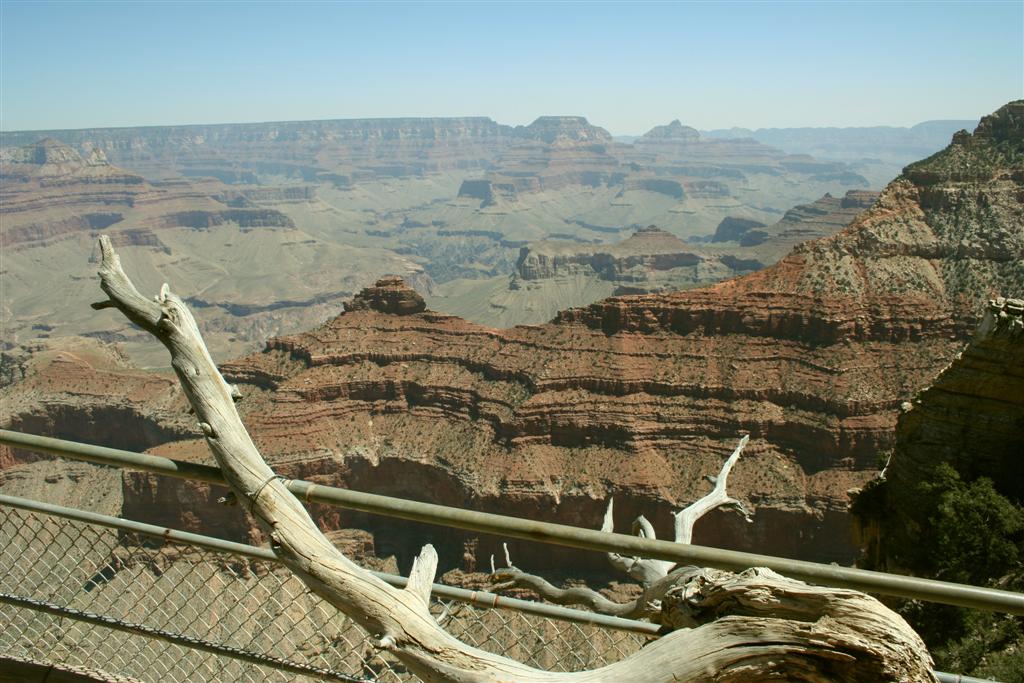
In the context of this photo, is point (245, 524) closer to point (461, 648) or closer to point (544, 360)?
point (544, 360)

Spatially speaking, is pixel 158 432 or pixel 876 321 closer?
pixel 876 321

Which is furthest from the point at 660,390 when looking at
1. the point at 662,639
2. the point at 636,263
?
the point at 636,263

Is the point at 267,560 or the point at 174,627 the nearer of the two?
the point at 267,560

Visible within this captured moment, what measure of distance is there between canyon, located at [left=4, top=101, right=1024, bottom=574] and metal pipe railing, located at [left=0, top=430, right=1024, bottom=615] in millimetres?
34483

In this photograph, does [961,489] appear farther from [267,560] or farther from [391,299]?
[391,299]

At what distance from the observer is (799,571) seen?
378 cm

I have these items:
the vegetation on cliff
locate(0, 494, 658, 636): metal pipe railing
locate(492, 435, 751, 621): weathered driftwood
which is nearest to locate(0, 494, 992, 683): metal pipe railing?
locate(0, 494, 658, 636): metal pipe railing

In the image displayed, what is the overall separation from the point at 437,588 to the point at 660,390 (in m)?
39.3

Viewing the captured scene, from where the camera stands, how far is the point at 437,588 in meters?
4.67

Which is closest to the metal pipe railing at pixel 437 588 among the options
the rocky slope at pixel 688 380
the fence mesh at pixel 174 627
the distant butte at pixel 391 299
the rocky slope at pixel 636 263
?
the fence mesh at pixel 174 627

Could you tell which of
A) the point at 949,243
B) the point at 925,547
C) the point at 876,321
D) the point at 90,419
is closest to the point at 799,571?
the point at 925,547

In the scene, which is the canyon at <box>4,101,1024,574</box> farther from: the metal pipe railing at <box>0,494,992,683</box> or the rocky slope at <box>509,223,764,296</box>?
the rocky slope at <box>509,223,764,296</box>

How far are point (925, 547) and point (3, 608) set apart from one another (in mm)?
18742

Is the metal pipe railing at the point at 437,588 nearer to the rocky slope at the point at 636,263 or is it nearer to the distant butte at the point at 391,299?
the distant butte at the point at 391,299
